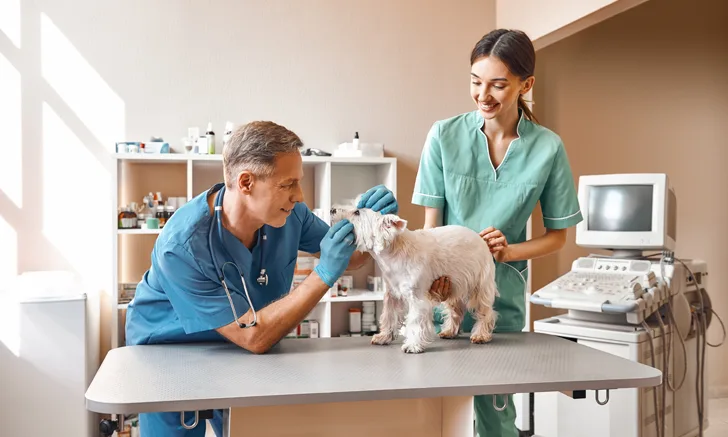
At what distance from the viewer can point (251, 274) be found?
6.38ft

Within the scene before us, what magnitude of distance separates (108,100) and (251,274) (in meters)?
2.36

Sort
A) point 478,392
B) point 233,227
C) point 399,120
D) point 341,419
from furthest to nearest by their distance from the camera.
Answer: point 399,120, point 233,227, point 341,419, point 478,392

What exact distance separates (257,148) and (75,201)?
2435mm

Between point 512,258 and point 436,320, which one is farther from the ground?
point 512,258

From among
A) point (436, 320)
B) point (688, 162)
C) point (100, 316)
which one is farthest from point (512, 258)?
point (688, 162)

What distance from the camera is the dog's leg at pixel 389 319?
75.5 inches

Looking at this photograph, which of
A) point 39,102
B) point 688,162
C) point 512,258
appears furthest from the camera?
point 688,162

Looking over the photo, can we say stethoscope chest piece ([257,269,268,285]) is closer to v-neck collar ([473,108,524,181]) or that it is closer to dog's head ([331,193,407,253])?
dog's head ([331,193,407,253])

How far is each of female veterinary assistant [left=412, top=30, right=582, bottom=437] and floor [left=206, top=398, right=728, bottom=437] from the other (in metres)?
2.39

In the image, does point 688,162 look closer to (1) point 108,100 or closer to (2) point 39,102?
(1) point 108,100

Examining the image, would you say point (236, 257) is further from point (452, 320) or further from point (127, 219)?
point (127, 219)

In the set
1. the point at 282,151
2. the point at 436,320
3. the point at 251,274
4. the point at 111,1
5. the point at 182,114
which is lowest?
the point at 436,320

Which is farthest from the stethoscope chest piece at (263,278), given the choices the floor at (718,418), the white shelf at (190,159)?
the floor at (718,418)

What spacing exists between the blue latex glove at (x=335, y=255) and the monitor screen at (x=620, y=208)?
206 centimetres
